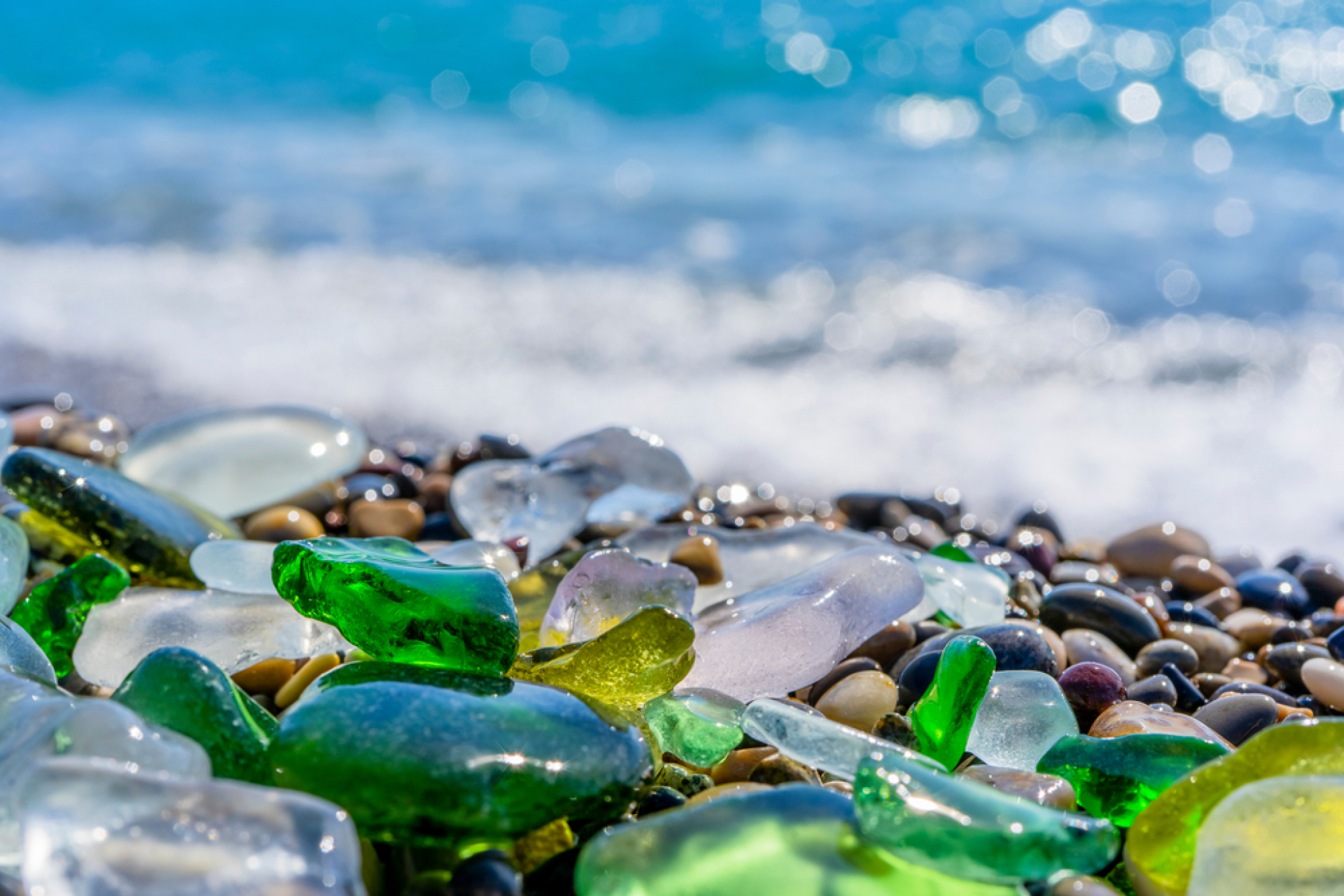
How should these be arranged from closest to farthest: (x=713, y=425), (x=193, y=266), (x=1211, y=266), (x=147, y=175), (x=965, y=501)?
(x=965, y=501) < (x=713, y=425) < (x=193, y=266) < (x=1211, y=266) < (x=147, y=175)

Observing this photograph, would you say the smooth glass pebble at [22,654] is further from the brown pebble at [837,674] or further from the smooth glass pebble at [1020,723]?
the smooth glass pebble at [1020,723]

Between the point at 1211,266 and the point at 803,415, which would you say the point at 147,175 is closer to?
the point at 803,415

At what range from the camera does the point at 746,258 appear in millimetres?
4480

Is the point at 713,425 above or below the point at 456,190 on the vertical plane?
→ below

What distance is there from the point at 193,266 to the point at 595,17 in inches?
322

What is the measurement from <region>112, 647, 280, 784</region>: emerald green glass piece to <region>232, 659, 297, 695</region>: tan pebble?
0.32 m

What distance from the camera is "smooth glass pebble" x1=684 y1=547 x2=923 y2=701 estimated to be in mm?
1328

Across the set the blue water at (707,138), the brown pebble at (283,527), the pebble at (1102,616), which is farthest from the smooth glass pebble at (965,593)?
the blue water at (707,138)

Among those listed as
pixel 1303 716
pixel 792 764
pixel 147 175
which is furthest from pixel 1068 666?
pixel 147 175

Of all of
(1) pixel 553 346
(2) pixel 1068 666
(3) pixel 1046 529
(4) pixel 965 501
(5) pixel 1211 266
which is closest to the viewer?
(2) pixel 1068 666

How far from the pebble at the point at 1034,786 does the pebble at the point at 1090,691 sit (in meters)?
0.25

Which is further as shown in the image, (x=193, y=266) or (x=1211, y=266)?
(x=1211, y=266)

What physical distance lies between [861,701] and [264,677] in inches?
27.9

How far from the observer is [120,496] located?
1599mm
